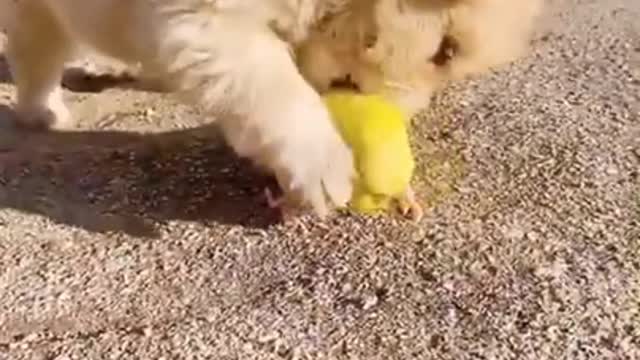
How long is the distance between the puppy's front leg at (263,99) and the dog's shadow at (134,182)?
0.21 meters

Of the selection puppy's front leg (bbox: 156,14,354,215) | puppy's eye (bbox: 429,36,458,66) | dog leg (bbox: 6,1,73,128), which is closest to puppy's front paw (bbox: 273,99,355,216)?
puppy's front leg (bbox: 156,14,354,215)

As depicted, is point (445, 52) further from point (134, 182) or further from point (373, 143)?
point (134, 182)

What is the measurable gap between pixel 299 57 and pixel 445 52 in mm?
312

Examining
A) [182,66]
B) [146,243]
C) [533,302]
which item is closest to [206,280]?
[146,243]

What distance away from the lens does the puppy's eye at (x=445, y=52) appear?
3098 millimetres

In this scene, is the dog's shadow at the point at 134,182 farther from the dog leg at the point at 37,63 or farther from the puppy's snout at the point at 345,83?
the puppy's snout at the point at 345,83

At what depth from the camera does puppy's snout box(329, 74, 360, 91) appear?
3.12 m

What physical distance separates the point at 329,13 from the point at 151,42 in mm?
377

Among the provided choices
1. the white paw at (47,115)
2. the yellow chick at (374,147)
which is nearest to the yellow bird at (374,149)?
the yellow chick at (374,147)

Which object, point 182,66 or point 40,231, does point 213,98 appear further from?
point 40,231

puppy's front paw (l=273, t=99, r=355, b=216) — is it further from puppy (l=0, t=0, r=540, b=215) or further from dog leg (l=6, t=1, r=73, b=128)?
dog leg (l=6, t=1, r=73, b=128)

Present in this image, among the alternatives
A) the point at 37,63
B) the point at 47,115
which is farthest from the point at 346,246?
the point at 37,63

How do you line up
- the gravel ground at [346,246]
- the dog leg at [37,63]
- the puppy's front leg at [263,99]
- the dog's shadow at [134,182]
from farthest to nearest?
the dog leg at [37,63]
the dog's shadow at [134,182]
the puppy's front leg at [263,99]
the gravel ground at [346,246]

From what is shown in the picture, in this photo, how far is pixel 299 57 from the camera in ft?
10.2
